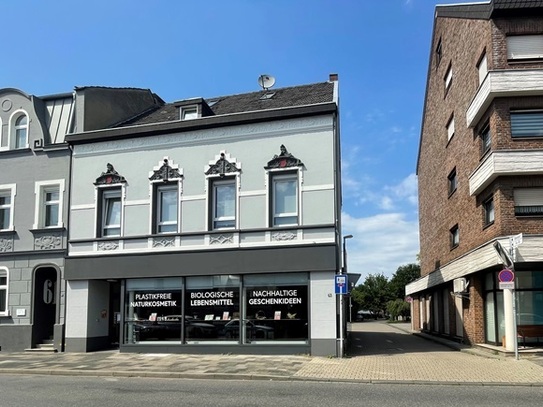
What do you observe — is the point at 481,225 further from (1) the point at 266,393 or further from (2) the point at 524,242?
(1) the point at 266,393

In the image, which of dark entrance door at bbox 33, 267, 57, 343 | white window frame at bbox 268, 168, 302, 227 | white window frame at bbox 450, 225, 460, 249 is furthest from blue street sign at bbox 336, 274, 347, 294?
dark entrance door at bbox 33, 267, 57, 343

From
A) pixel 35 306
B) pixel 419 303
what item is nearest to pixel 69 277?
pixel 35 306

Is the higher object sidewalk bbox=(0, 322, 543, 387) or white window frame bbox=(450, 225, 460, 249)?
white window frame bbox=(450, 225, 460, 249)

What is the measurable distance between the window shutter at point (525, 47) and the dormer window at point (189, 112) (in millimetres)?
11161

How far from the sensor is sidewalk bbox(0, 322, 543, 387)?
42.9 feet

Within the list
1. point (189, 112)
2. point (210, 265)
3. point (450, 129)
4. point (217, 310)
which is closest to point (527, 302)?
point (450, 129)

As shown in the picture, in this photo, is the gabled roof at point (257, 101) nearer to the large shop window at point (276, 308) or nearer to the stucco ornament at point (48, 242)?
the stucco ornament at point (48, 242)

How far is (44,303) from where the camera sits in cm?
2136

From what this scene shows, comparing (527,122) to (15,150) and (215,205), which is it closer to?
(215,205)

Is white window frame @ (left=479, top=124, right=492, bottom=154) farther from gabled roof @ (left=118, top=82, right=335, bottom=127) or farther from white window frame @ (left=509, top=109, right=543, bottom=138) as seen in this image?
gabled roof @ (left=118, top=82, right=335, bottom=127)

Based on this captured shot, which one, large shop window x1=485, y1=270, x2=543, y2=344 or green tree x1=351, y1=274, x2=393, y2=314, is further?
green tree x1=351, y1=274, x2=393, y2=314

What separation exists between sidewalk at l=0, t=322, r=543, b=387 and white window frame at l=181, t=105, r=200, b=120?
347 inches

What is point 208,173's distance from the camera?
63.6 feet

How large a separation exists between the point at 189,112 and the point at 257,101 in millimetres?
2974
